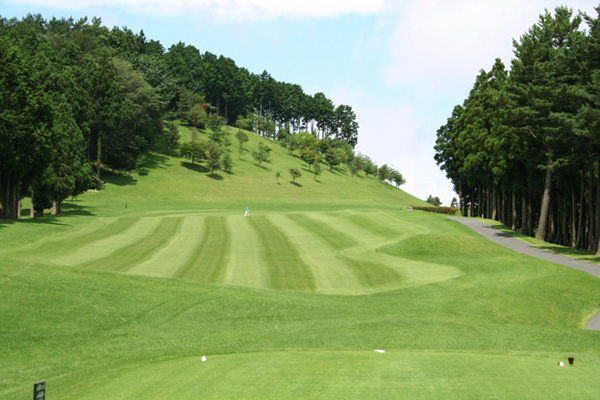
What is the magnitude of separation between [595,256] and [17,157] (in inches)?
1963

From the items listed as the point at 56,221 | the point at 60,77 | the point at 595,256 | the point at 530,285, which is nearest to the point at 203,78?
the point at 60,77

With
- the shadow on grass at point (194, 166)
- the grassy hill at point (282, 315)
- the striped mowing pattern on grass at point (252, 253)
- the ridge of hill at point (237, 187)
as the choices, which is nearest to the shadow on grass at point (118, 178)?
the ridge of hill at point (237, 187)

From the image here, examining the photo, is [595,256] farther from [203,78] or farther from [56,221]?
[203,78]

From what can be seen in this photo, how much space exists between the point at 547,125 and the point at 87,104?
188 feet

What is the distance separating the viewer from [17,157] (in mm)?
46719

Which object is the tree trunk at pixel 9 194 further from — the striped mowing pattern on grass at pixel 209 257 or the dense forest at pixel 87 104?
the striped mowing pattern on grass at pixel 209 257

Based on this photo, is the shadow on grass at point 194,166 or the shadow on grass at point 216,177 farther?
the shadow on grass at point 194,166

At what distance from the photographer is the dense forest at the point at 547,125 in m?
44.5

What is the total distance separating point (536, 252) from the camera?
44.9 m

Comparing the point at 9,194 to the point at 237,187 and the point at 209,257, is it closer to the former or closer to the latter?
the point at 209,257

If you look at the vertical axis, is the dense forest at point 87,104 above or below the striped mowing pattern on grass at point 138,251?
above

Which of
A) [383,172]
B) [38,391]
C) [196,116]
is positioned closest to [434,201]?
[383,172]

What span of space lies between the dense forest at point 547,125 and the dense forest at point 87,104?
148 ft

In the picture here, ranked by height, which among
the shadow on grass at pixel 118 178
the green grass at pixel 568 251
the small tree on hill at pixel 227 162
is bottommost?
the green grass at pixel 568 251
